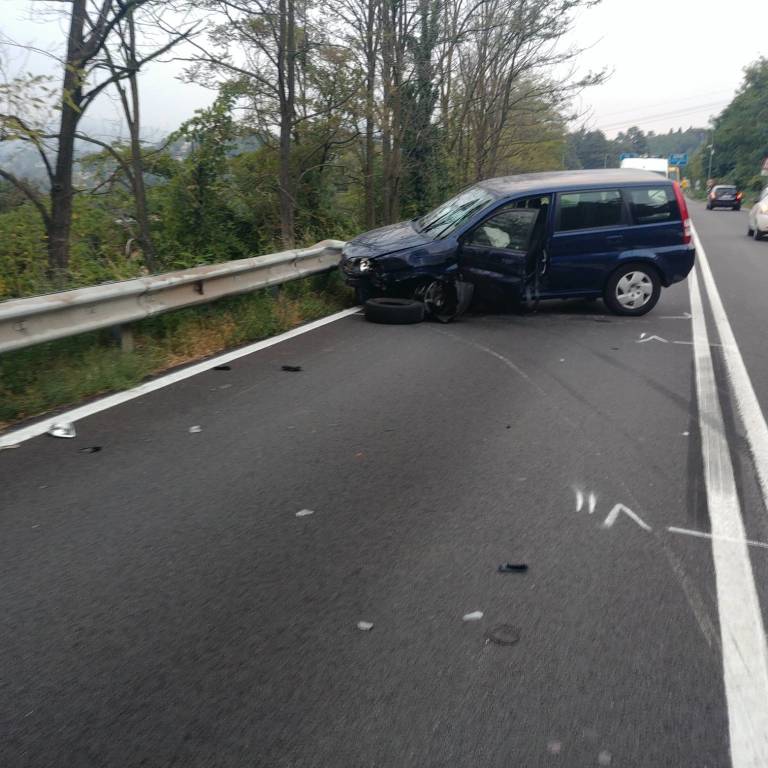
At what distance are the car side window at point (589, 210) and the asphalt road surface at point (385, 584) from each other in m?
4.34

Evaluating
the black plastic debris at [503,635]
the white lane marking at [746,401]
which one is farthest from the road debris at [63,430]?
the white lane marking at [746,401]

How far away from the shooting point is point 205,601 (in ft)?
10.7

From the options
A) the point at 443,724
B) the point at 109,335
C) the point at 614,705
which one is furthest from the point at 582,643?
the point at 109,335

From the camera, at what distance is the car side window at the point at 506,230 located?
998 centimetres

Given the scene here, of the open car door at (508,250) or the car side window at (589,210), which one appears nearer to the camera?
the open car door at (508,250)

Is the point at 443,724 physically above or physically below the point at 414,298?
below

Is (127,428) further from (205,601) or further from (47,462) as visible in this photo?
(205,601)

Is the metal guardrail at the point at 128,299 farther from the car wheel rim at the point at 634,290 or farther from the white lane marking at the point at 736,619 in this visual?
the white lane marking at the point at 736,619

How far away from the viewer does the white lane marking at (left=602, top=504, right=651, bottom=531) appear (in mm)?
4020

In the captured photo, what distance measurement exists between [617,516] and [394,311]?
597 centimetres

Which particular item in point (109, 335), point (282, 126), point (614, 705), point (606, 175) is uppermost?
point (282, 126)

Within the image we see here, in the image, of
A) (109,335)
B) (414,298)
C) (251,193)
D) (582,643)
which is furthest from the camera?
(251,193)

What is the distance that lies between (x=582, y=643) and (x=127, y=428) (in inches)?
144

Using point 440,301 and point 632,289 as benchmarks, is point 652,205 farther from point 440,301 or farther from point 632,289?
point 440,301
